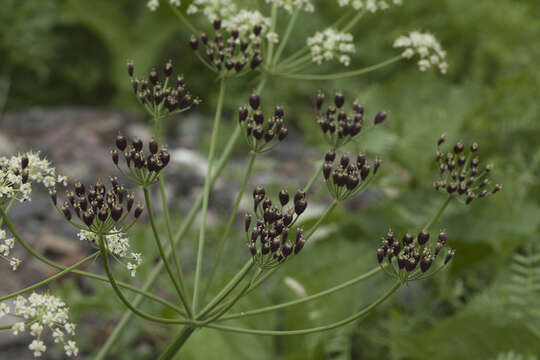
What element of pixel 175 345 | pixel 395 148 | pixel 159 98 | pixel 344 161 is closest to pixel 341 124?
pixel 344 161

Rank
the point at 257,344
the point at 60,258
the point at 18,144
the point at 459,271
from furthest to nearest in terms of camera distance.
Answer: the point at 18,144 < the point at 60,258 < the point at 459,271 < the point at 257,344

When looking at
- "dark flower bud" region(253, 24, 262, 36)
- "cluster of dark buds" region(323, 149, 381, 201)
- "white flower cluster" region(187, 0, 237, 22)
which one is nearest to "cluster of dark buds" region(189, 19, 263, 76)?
"dark flower bud" region(253, 24, 262, 36)

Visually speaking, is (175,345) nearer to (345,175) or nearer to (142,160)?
(142,160)

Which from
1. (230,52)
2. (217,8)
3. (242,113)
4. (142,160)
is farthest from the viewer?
(217,8)

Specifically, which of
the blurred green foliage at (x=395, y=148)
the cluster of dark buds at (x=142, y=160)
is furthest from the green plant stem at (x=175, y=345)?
the blurred green foliage at (x=395, y=148)

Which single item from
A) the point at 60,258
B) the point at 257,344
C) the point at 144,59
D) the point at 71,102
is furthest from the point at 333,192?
the point at 71,102

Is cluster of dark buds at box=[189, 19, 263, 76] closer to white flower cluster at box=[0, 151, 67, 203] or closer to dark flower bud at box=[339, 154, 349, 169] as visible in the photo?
dark flower bud at box=[339, 154, 349, 169]

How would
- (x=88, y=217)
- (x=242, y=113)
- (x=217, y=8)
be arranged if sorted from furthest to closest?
(x=217, y=8)
(x=242, y=113)
(x=88, y=217)

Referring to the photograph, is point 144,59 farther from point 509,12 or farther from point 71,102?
point 509,12
